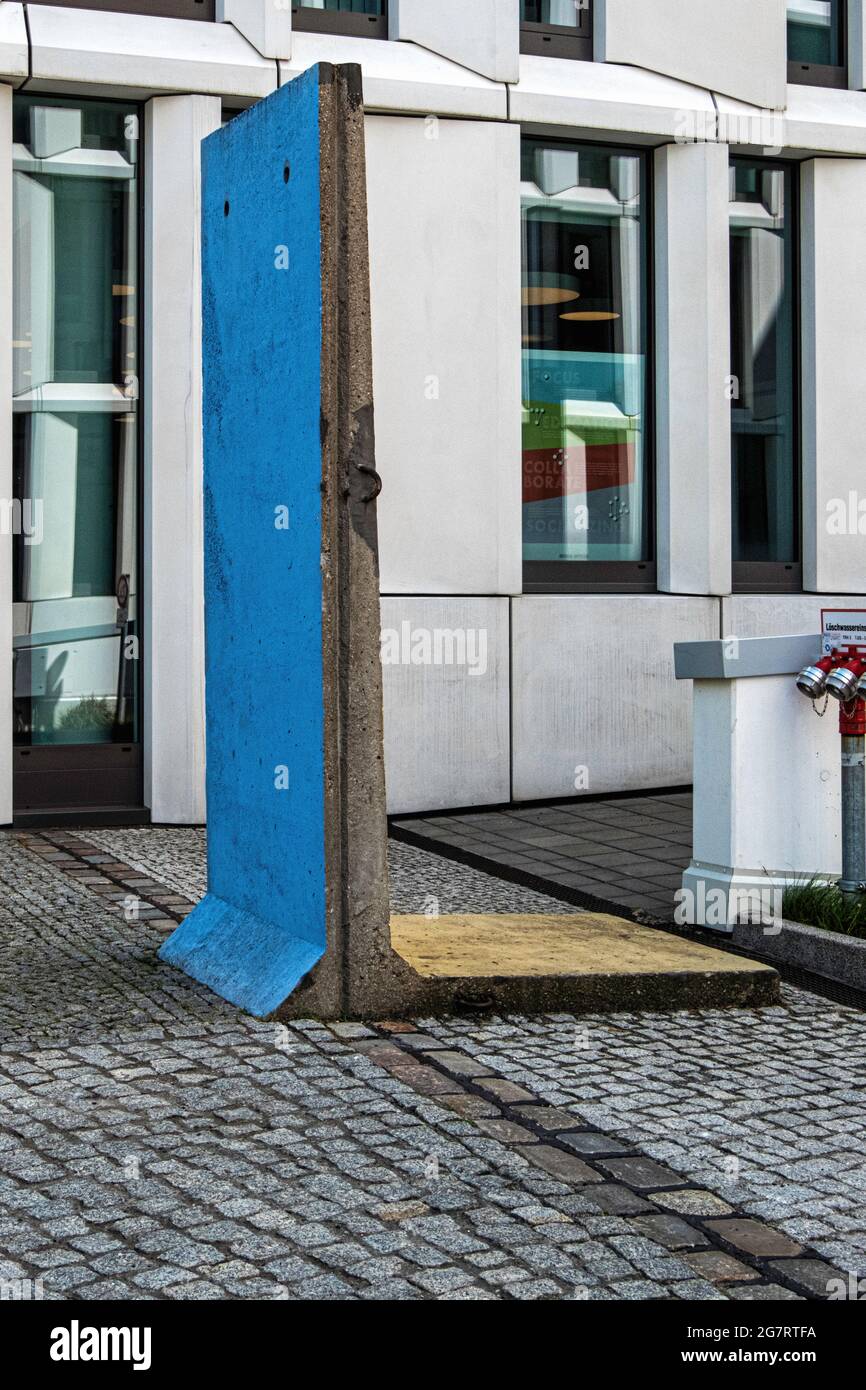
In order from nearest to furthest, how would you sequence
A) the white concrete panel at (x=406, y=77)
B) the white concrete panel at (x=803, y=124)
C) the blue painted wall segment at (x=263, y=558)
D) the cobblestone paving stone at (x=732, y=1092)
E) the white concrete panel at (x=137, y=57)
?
the cobblestone paving stone at (x=732, y=1092), the blue painted wall segment at (x=263, y=558), the white concrete panel at (x=137, y=57), the white concrete panel at (x=406, y=77), the white concrete panel at (x=803, y=124)

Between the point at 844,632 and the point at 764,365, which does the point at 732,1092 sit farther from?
the point at 764,365

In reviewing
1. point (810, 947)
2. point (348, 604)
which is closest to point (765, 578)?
point (810, 947)

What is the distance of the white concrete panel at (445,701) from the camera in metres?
10.3

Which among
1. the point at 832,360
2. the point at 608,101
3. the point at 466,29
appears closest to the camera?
the point at 466,29

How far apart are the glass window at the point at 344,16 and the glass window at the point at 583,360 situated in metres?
1.16

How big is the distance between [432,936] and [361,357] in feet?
6.86

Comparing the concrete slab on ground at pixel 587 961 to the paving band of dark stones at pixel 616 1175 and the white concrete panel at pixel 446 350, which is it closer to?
the paving band of dark stones at pixel 616 1175

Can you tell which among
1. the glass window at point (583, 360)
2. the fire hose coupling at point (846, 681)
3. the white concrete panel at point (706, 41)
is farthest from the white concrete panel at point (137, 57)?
the fire hose coupling at point (846, 681)

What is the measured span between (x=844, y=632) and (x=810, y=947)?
1.21 meters

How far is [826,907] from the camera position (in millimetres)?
6914

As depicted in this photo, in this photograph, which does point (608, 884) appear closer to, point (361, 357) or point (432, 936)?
point (432, 936)

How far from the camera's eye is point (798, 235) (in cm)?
1191

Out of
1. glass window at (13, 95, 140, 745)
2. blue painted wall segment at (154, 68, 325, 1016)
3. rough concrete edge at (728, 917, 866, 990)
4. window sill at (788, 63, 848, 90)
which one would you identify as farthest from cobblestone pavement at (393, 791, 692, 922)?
window sill at (788, 63, 848, 90)
